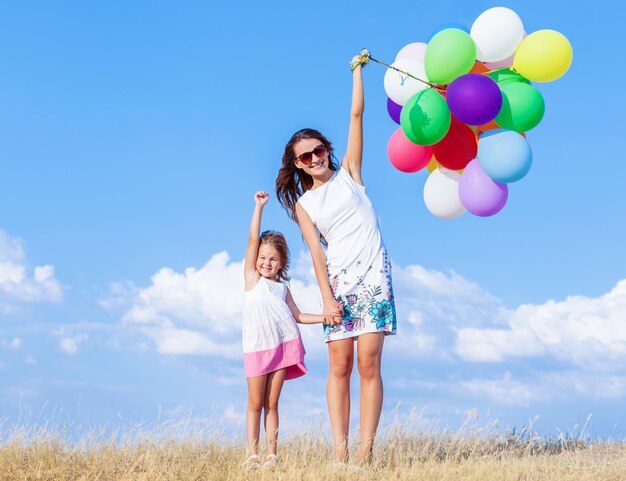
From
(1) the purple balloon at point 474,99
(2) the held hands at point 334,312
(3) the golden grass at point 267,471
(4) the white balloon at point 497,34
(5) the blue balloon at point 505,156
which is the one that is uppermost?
(4) the white balloon at point 497,34

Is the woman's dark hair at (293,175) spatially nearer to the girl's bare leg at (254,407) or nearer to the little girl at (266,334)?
the little girl at (266,334)

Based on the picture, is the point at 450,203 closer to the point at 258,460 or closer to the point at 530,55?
the point at 530,55

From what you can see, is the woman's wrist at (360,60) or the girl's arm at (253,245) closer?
the woman's wrist at (360,60)

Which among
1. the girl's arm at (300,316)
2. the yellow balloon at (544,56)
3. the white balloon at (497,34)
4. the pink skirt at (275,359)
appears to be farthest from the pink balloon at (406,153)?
the pink skirt at (275,359)

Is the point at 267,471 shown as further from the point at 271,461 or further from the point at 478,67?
the point at 478,67

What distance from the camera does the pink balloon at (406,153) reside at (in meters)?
6.23

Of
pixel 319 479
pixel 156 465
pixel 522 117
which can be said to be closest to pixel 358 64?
pixel 522 117

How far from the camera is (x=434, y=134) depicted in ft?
19.2

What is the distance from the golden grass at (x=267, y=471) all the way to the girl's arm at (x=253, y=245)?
1.41 m

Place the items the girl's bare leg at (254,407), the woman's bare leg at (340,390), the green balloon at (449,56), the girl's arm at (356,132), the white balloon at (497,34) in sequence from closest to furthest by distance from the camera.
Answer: the woman's bare leg at (340,390) → the girl's arm at (356,132) → the green balloon at (449,56) → the girl's bare leg at (254,407) → the white balloon at (497,34)

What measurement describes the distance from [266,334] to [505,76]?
281cm

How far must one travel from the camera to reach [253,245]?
20.3 ft

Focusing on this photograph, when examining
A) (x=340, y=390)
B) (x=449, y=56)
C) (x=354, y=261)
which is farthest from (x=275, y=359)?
(x=449, y=56)

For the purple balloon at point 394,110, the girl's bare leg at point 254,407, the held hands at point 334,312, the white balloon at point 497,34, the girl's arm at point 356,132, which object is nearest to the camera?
the held hands at point 334,312
